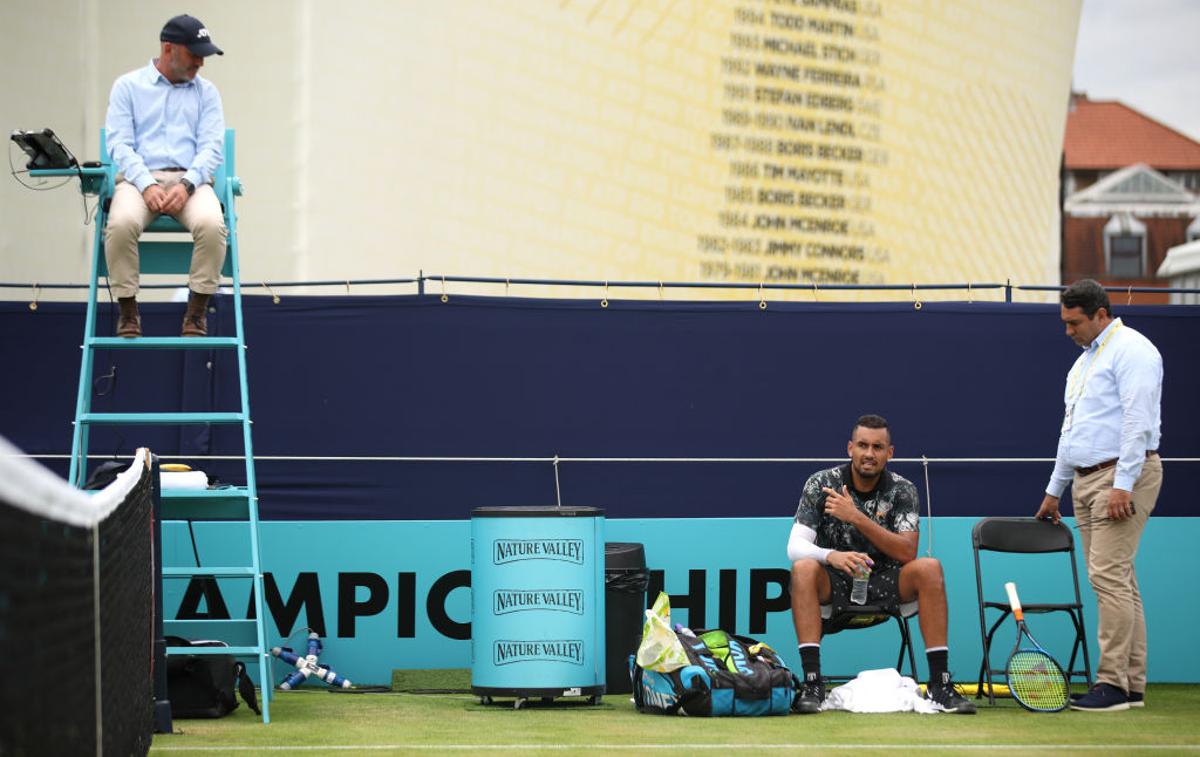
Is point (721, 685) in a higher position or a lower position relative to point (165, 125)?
lower

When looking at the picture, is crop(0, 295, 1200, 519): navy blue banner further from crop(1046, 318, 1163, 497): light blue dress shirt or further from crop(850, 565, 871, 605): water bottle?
crop(850, 565, 871, 605): water bottle

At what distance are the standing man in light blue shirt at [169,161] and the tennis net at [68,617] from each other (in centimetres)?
144

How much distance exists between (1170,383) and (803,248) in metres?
4.96

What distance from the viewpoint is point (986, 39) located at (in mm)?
14141

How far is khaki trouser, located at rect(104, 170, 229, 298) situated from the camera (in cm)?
600

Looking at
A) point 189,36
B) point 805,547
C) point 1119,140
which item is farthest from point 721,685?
point 1119,140

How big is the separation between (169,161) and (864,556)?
323 centimetres

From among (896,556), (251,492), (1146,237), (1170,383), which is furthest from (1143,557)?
(1146,237)

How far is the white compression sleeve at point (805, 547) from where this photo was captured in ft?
22.0

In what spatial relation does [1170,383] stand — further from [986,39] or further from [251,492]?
[986,39]

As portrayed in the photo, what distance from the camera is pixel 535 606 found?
677 cm

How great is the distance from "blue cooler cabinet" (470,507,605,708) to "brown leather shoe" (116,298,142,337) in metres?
1.65

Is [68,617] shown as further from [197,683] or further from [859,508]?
[859,508]

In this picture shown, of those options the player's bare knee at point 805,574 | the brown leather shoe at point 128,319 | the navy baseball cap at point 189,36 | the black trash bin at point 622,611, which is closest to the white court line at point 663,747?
the player's bare knee at point 805,574
